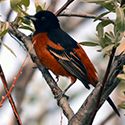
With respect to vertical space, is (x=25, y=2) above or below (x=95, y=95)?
above

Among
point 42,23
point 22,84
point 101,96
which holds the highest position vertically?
point 101,96

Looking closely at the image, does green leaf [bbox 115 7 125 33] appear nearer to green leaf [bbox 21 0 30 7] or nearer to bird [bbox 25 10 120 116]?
green leaf [bbox 21 0 30 7]

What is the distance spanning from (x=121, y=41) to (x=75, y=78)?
8.76 ft

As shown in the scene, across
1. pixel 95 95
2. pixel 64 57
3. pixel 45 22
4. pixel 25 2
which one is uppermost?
pixel 25 2

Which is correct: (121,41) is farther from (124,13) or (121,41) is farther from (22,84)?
(22,84)

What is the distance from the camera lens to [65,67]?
4352 millimetres

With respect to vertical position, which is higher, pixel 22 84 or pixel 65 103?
pixel 65 103

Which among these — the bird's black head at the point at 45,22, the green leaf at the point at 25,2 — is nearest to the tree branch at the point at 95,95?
the green leaf at the point at 25,2

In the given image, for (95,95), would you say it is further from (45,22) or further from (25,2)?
(45,22)

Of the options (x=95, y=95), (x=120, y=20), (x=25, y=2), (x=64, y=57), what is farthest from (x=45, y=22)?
(x=120, y=20)

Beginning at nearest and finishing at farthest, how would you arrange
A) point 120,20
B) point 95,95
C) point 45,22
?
point 120,20 < point 95,95 < point 45,22

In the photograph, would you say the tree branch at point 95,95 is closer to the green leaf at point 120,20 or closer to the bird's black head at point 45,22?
the green leaf at point 120,20

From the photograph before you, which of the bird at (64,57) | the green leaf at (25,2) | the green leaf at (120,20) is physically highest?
the green leaf at (120,20)

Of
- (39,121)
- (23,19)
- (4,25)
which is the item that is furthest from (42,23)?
(4,25)
